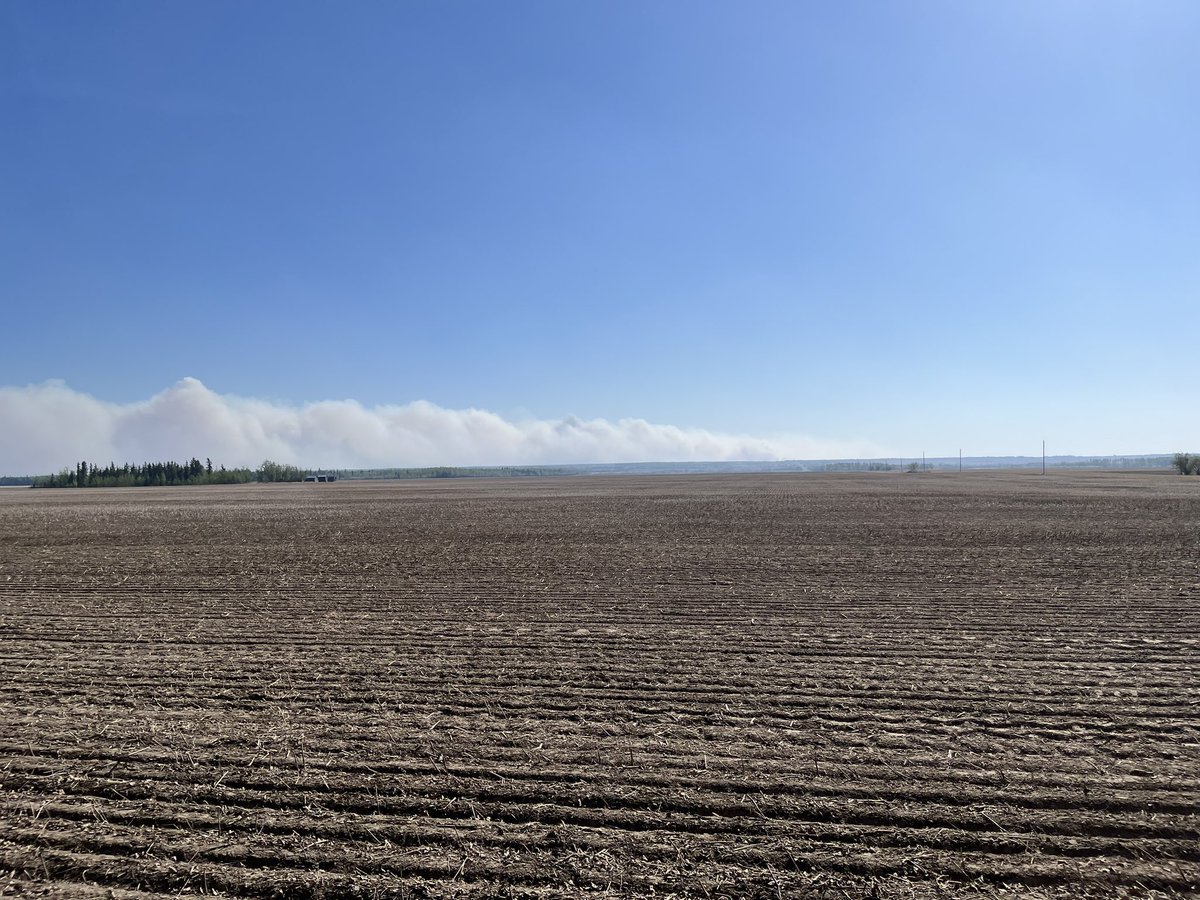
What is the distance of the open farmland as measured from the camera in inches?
152

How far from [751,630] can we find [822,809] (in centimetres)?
469

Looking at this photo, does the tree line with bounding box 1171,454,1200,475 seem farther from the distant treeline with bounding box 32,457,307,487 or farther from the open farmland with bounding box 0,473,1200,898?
the distant treeline with bounding box 32,457,307,487

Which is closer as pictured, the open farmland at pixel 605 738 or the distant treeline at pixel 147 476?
the open farmland at pixel 605 738

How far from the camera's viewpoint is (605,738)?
5.49 meters

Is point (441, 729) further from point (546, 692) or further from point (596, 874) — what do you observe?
point (596, 874)

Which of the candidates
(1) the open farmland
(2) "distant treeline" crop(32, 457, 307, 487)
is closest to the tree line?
(1) the open farmland

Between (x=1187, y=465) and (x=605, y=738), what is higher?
(x=1187, y=465)

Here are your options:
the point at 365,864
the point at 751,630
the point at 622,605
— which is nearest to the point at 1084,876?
the point at 365,864

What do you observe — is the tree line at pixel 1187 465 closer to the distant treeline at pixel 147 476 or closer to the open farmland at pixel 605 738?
the open farmland at pixel 605 738

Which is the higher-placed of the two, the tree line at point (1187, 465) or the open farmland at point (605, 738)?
the tree line at point (1187, 465)

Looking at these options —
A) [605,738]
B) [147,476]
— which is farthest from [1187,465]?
[147,476]

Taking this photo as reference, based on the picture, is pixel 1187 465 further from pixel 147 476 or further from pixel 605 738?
pixel 147 476

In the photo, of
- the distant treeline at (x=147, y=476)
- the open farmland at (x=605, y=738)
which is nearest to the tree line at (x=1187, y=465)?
the open farmland at (x=605, y=738)

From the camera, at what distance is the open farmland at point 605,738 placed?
12.7 ft
